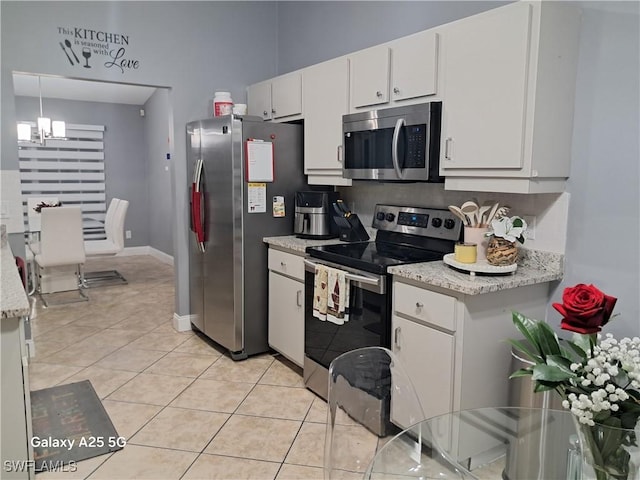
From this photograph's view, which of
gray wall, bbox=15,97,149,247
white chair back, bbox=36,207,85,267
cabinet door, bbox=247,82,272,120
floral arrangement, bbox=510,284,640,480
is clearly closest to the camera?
floral arrangement, bbox=510,284,640,480

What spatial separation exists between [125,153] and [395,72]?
6361 mm

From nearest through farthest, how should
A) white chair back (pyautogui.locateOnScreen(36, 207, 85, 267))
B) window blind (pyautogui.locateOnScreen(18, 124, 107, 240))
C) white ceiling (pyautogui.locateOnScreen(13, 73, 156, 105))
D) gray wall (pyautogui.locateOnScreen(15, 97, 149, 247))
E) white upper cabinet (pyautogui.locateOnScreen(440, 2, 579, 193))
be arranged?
white upper cabinet (pyautogui.locateOnScreen(440, 2, 579, 193)), white chair back (pyautogui.locateOnScreen(36, 207, 85, 267)), white ceiling (pyautogui.locateOnScreen(13, 73, 156, 105)), window blind (pyautogui.locateOnScreen(18, 124, 107, 240)), gray wall (pyautogui.locateOnScreen(15, 97, 149, 247))

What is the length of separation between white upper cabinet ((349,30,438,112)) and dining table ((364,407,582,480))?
158 centimetres

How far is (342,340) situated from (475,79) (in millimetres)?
Result: 1512

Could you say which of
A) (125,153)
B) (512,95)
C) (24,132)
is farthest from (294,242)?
(125,153)

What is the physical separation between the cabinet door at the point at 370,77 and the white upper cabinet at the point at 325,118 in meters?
0.08

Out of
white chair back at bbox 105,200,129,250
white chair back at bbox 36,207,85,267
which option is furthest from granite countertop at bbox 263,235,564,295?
white chair back at bbox 105,200,129,250

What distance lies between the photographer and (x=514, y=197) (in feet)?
8.30

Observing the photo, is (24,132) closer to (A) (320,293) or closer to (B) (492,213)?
(A) (320,293)

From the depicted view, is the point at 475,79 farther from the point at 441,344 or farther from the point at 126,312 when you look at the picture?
the point at 126,312

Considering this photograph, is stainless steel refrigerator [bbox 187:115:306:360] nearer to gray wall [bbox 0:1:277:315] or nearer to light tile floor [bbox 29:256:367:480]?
light tile floor [bbox 29:256:367:480]

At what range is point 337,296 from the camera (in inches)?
105

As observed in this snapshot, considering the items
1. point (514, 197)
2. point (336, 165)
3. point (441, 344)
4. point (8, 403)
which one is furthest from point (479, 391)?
point (8, 403)

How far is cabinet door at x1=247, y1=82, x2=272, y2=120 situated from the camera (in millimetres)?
3891
